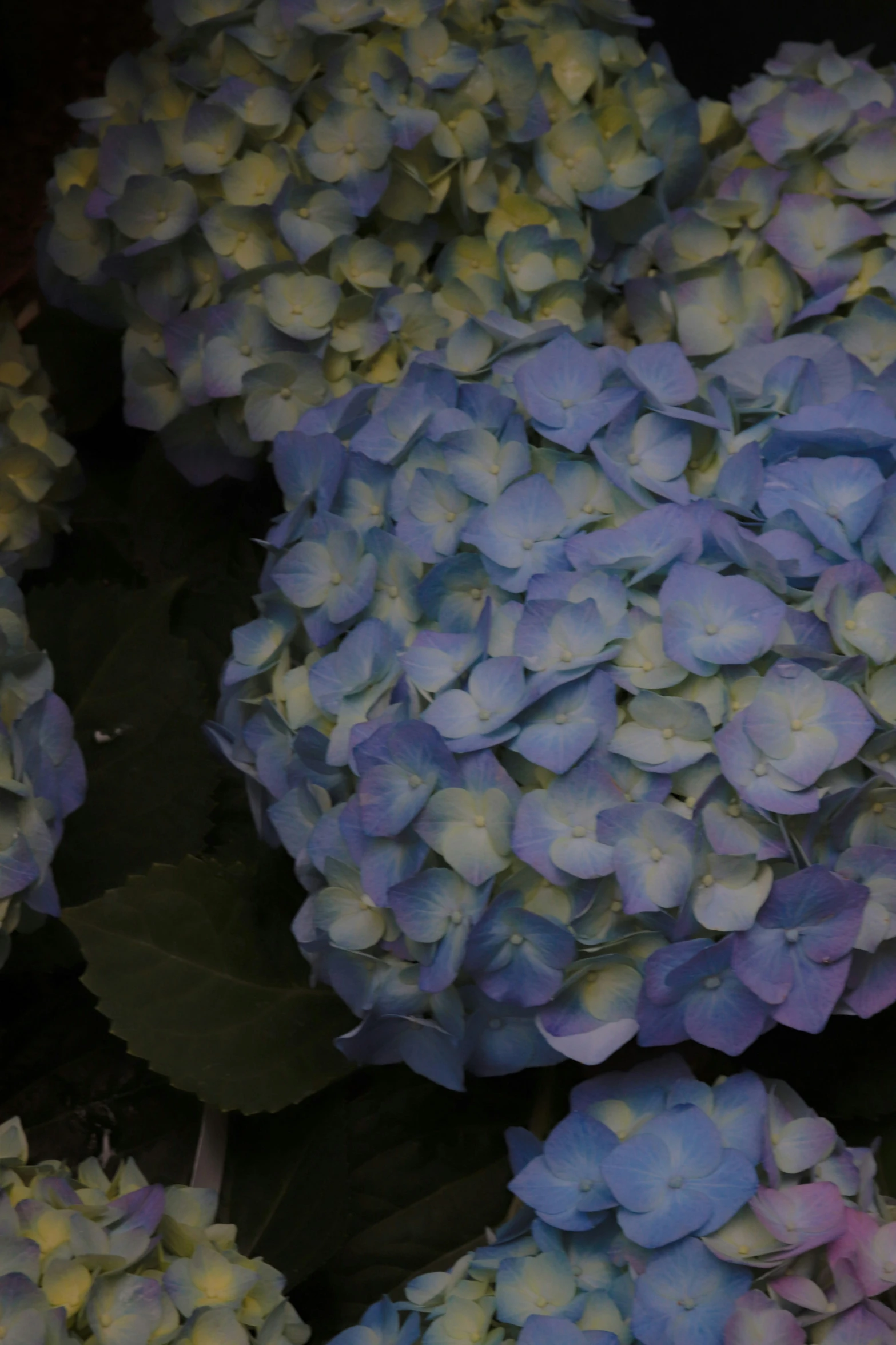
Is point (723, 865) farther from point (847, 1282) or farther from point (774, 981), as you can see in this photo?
point (847, 1282)

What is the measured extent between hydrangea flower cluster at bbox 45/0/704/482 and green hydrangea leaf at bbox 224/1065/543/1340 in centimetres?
30

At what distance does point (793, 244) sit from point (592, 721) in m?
0.28

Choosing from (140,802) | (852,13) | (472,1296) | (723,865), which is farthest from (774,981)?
(852,13)

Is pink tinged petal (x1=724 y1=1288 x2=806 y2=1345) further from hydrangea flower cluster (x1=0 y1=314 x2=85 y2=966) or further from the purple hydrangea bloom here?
hydrangea flower cluster (x1=0 y1=314 x2=85 y2=966)

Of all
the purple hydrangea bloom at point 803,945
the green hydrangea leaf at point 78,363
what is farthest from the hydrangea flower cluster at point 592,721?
the green hydrangea leaf at point 78,363

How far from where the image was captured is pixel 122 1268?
506mm

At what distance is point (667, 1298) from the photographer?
1.54 feet

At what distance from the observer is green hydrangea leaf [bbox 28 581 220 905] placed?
0.67 m

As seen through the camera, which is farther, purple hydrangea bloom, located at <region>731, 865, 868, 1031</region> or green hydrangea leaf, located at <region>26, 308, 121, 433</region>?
green hydrangea leaf, located at <region>26, 308, 121, 433</region>

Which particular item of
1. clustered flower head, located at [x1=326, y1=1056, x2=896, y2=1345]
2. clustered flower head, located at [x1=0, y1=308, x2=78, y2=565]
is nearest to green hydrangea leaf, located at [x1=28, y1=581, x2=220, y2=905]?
clustered flower head, located at [x1=0, y1=308, x2=78, y2=565]

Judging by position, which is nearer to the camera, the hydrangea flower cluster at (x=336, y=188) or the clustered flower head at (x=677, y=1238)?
the clustered flower head at (x=677, y=1238)

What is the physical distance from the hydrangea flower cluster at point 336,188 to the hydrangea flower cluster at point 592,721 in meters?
0.09

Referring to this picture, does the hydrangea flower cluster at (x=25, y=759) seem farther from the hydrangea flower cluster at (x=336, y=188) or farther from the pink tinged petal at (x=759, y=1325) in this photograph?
the pink tinged petal at (x=759, y=1325)

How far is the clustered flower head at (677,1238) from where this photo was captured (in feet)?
1.54
